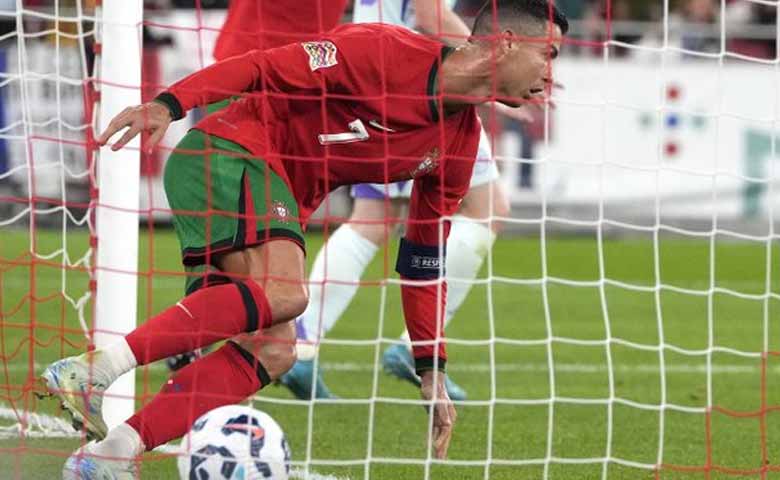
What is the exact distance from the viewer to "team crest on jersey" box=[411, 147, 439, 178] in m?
4.22

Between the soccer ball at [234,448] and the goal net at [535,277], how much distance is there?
143mm

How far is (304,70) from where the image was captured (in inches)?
157

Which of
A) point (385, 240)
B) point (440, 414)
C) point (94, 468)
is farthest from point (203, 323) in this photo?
point (385, 240)

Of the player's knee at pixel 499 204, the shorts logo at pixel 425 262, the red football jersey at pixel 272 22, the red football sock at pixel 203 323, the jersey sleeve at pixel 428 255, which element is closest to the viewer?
the red football sock at pixel 203 323

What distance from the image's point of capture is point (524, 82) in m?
4.12

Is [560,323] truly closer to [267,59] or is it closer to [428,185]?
[428,185]

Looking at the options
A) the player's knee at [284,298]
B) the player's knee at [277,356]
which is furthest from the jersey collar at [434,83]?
the player's knee at [277,356]

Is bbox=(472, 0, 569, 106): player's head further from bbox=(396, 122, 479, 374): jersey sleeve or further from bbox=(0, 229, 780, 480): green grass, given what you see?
bbox=(0, 229, 780, 480): green grass

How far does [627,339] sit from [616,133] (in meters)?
4.84

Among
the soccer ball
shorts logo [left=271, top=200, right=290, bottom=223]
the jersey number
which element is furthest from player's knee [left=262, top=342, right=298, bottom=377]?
the jersey number

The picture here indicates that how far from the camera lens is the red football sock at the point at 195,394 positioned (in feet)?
12.5

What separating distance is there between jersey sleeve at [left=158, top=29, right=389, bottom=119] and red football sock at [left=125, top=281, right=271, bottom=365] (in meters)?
0.51

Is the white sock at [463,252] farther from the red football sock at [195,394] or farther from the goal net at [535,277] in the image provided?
the red football sock at [195,394]

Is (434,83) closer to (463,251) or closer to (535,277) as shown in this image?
(463,251)
